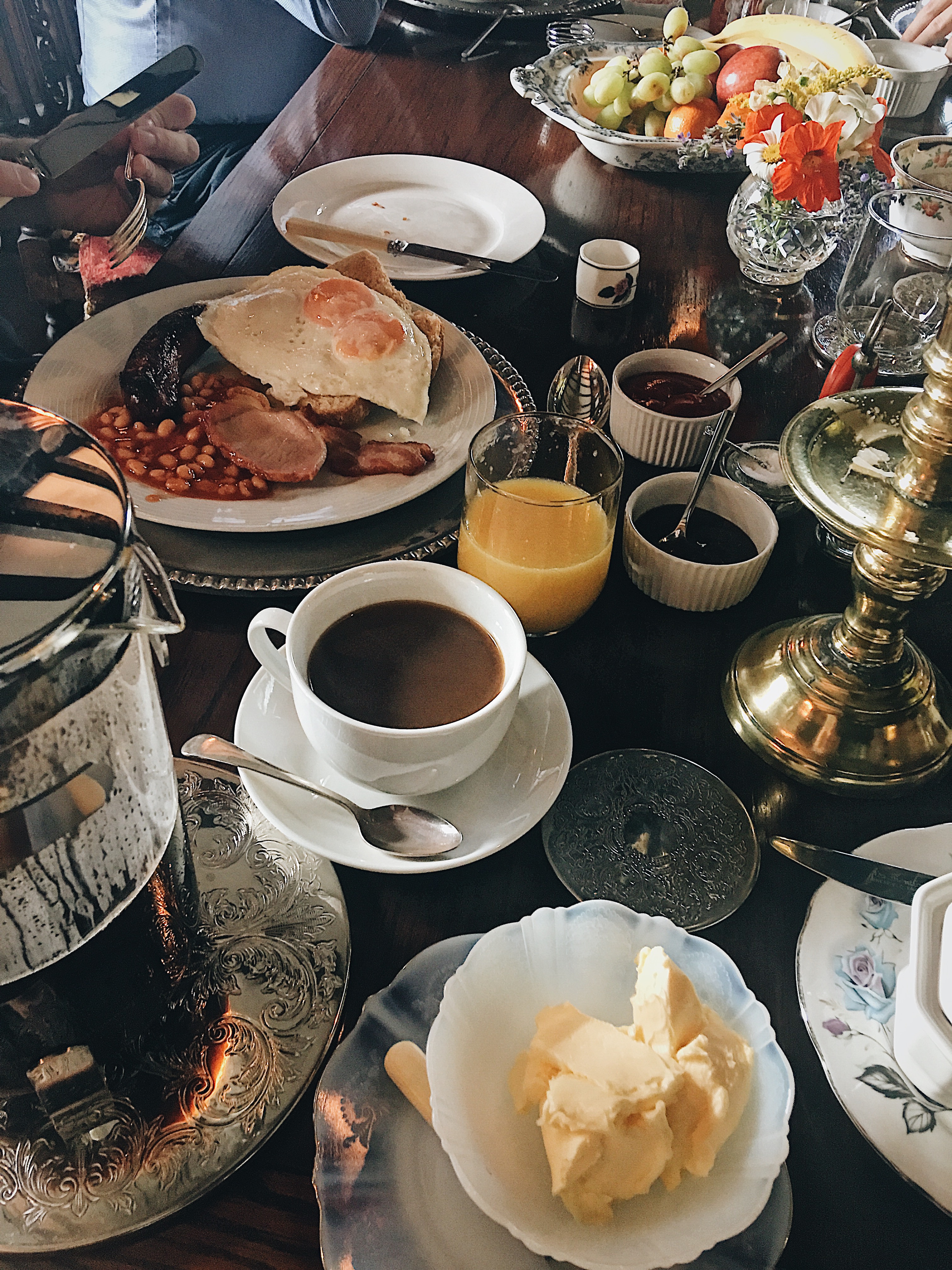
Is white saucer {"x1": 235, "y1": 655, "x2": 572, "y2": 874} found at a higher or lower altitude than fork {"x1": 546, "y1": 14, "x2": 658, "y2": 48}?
lower

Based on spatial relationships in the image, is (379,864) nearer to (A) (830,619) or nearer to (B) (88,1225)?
(B) (88,1225)

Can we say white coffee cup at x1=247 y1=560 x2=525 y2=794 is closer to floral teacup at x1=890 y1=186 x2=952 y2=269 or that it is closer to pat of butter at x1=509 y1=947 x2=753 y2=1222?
pat of butter at x1=509 y1=947 x2=753 y2=1222

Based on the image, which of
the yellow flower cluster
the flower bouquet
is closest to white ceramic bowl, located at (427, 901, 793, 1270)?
the flower bouquet

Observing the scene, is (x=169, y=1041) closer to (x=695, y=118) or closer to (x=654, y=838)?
(x=654, y=838)

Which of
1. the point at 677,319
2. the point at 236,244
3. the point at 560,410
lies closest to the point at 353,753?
the point at 560,410

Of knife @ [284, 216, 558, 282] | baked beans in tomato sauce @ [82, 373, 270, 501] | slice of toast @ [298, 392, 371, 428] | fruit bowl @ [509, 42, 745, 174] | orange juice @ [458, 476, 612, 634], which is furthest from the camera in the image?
fruit bowl @ [509, 42, 745, 174]

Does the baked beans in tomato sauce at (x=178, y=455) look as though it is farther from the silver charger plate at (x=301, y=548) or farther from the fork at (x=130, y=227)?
the fork at (x=130, y=227)

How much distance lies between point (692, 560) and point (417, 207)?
0.98m

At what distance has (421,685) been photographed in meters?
0.68

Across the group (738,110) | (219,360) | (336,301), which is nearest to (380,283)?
(336,301)

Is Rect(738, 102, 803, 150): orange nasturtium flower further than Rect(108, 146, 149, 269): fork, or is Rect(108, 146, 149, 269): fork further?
Rect(108, 146, 149, 269): fork

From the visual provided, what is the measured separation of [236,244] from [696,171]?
84 centimetres

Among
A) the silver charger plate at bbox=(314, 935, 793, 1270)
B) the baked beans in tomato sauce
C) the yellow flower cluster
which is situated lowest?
the silver charger plate at bbox=(314, 935, 793, 1270)

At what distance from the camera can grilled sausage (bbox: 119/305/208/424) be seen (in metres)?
1.01
